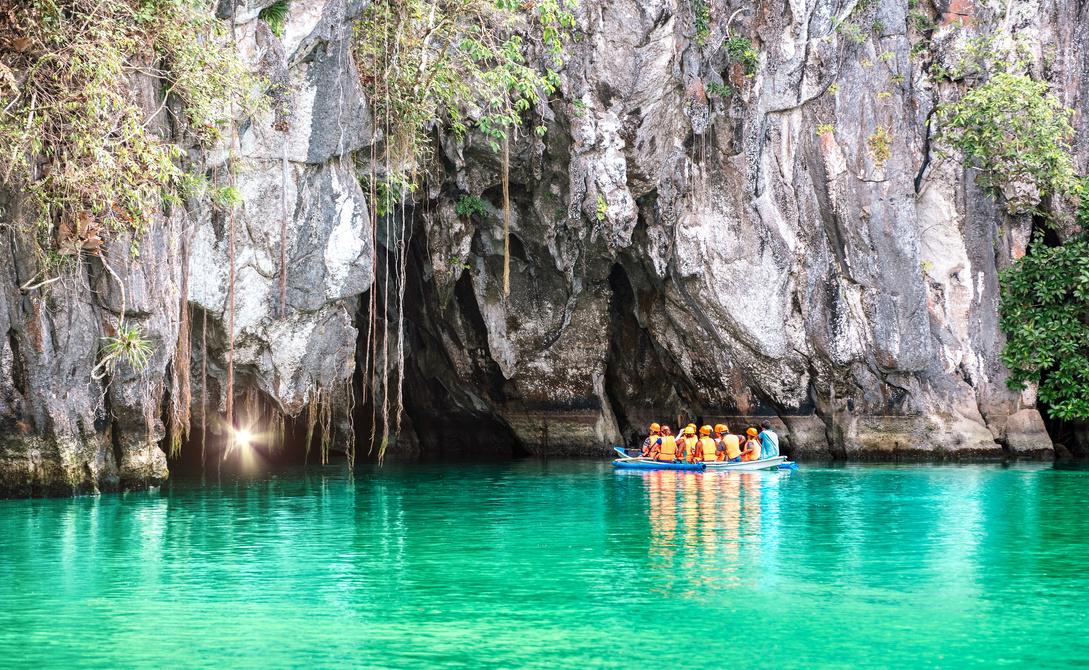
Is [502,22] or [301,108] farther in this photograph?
[502,22]

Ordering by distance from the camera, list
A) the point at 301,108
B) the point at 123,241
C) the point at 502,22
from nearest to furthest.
A: the point at 123,241
the point at 301,108
the point at 502,22

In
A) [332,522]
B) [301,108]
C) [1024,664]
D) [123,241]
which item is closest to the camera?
[1024,664]

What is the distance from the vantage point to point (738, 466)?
18.5 meters

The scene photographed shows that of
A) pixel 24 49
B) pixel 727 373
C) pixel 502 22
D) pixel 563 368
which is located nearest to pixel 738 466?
pixel 727 373

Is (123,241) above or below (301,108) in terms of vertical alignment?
below

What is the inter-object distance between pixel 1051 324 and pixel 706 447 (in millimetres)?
7909

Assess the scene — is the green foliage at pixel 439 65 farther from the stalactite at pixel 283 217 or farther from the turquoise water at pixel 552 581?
the turquoise water at pixel 552 581

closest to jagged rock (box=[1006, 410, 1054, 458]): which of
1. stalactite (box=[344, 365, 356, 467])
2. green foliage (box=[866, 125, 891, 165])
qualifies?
green foliage (box=[866, 125, 891, 165])

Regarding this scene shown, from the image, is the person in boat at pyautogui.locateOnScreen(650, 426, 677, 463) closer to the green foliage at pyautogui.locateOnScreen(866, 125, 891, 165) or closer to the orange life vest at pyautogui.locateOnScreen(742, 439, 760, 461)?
the orange life vest at pyautogui.locateOnScreen(742, 439, 760, 461)

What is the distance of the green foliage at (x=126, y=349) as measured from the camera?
44.6 feet

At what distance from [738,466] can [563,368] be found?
19.1 feet

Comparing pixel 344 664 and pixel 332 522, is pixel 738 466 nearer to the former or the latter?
pixel 332 522

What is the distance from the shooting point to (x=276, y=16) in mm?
15109

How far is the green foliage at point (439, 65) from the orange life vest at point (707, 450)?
6666mm
